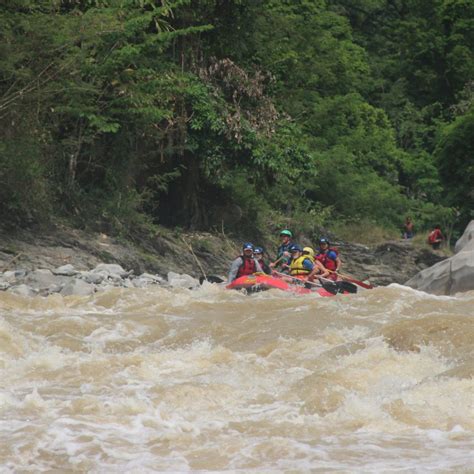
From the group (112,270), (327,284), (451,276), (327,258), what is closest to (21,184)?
(112,270)

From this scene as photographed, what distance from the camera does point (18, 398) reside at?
6.66m


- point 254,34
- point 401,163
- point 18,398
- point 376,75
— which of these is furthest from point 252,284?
point 376,75

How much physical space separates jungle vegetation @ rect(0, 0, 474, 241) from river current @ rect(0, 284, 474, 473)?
7.07 meters

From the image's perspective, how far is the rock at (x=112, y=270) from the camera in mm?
15312

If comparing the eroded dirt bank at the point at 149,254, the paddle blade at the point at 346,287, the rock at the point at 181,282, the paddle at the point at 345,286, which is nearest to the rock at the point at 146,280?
the rock at the point at 181,282

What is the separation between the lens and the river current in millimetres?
5520

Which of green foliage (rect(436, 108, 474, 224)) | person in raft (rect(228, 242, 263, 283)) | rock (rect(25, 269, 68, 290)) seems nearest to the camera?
rock (rect(25, 269, 68, 290))

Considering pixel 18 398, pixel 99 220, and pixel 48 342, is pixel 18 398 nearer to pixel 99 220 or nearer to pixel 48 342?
pixel 48 342

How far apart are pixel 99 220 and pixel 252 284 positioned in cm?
562

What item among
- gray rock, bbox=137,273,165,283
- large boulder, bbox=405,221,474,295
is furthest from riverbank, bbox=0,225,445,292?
large boulder, bbox=405,221,474,295

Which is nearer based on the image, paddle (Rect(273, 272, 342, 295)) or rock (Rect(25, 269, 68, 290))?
rock (Rect(25, 269, 68, 290))

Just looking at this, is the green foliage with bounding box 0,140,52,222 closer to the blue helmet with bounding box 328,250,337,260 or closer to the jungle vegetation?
the jungle vegetation

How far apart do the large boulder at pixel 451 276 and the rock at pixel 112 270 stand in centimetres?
588

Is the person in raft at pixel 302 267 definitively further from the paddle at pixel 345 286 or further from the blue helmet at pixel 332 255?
the blue helmet at pixel 332 255
